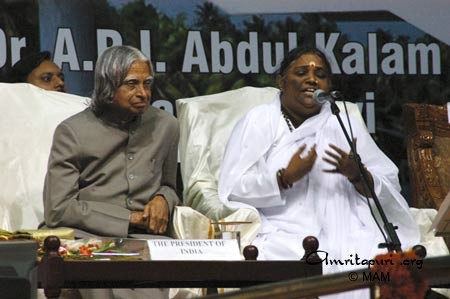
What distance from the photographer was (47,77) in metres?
7.53

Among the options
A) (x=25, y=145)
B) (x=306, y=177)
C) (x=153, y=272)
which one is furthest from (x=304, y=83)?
(x=153, y=272)

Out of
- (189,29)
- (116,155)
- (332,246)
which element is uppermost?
(189,29)

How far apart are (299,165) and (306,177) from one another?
0.28 m

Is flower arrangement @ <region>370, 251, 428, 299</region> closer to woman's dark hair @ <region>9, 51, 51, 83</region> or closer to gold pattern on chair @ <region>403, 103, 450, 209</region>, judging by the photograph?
gold pattern on chair @ <region>403, 103, 450, 209</region>

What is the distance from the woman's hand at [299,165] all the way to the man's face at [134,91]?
0.79 meters

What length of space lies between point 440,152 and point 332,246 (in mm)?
1328

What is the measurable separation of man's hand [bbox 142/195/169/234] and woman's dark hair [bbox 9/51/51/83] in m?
1.80

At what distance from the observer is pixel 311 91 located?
6.71 meters

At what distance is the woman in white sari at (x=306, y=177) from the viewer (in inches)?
253

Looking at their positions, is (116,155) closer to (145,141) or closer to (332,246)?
(145,141)

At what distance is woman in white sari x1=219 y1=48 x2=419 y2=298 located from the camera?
6.42 metres

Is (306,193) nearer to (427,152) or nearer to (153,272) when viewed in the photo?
(427,152)

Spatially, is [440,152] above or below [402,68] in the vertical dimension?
below

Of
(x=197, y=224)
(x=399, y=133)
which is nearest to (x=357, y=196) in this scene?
(x=197, y=224)
